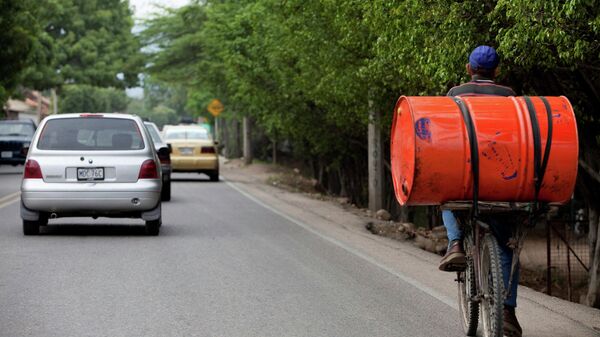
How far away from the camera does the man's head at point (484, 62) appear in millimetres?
7973

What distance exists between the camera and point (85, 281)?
34.6ft

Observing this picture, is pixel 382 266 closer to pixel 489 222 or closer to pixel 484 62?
pixel 484 62

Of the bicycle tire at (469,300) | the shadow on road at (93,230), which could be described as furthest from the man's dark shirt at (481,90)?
the shadow on road at (93,230)

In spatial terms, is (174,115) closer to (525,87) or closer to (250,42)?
(250,42)

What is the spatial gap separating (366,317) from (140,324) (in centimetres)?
174

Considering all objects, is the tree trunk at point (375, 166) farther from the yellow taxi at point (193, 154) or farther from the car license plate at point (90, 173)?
the car license plate at point (90, 173)

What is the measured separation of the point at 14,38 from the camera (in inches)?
1628

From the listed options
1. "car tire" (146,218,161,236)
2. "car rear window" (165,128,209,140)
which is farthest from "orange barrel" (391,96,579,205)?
"car rear window" (165,128,209,140)

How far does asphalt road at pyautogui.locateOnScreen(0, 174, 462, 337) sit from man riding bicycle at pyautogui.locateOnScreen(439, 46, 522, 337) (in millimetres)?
648

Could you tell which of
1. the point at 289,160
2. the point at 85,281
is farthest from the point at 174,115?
the point at 85,281

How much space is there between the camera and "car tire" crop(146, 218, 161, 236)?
15.3m

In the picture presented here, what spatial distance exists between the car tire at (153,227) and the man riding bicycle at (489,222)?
25.8 ft

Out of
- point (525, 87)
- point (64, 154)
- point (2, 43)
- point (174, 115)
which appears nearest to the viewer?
point (64, 154)

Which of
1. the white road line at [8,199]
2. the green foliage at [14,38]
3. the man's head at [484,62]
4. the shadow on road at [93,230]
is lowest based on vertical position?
the white road line at [8,199]
